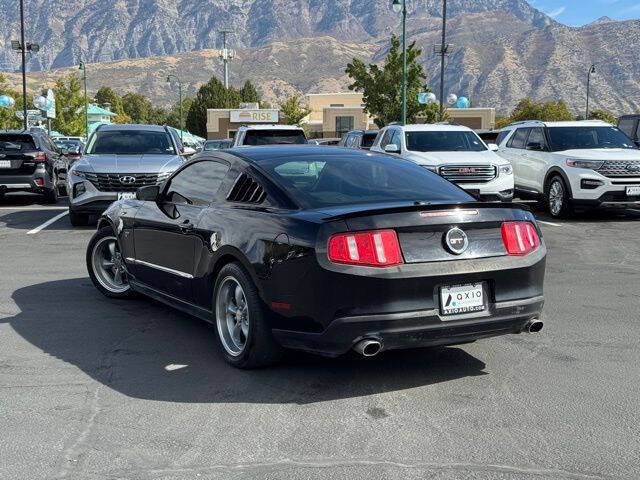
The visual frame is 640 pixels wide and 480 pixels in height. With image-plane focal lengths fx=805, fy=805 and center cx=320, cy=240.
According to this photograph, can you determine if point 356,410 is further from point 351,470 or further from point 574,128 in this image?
point 574,128

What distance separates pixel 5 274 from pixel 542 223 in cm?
940

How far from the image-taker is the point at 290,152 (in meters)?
6.16

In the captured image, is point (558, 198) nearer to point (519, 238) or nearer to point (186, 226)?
point (519, 238)

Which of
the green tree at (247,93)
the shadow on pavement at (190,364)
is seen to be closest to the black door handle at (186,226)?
the shadow on pavement at (190,364)

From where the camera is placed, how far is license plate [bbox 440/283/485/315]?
4.88 metres

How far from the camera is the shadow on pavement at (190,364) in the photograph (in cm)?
498

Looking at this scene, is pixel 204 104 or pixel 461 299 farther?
pixel 204 104

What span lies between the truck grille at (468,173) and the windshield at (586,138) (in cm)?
209

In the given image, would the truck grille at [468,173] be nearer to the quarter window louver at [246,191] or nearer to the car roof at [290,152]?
the car roof at [290,152]

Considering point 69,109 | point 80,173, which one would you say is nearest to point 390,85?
point 80,173

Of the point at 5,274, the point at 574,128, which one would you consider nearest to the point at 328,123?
the point at 574,128

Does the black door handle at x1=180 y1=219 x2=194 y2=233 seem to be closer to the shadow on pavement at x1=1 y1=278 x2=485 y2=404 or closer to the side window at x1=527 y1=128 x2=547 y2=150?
the shadow on pavement at x1=1 y1=278 x2=485 y2=404

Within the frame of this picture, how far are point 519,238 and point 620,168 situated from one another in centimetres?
1021

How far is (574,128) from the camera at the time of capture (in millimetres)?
16266
